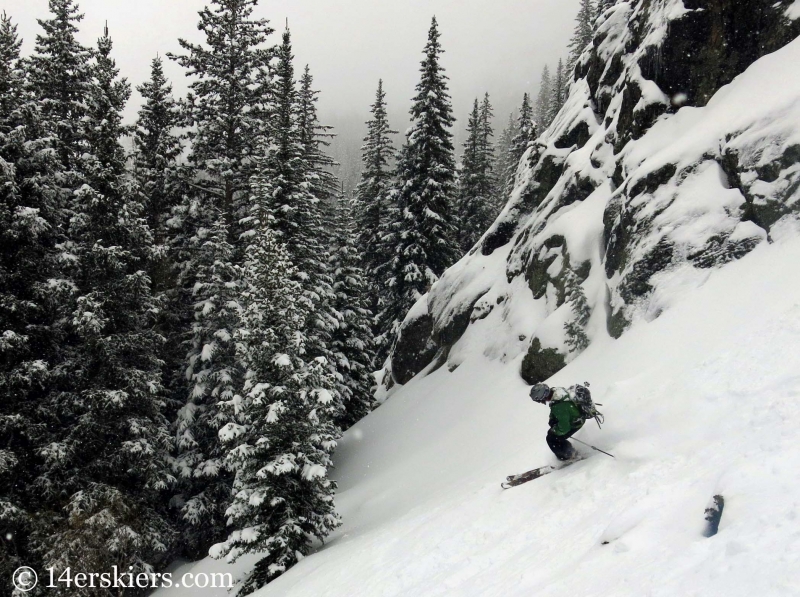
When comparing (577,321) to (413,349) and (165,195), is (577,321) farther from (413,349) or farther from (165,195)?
(165,195)

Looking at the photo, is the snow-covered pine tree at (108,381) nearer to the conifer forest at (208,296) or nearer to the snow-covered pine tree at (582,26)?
the conifer forest at (208,296)

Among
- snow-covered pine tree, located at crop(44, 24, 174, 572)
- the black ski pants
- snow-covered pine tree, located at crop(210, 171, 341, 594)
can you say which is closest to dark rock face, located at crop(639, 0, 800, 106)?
the black ski pants

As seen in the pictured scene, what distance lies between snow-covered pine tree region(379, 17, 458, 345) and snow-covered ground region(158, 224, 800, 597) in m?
14.0

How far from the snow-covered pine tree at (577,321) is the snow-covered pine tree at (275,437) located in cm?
739

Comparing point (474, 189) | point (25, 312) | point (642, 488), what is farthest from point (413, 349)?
point (642, 488)

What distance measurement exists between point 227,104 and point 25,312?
11.1 meters

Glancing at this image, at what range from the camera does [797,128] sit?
1066cm

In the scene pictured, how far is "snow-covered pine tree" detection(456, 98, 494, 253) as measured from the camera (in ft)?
121

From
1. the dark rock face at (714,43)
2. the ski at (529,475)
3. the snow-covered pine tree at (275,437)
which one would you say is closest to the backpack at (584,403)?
the ski at (529,475)

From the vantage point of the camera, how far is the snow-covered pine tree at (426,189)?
1093 inches

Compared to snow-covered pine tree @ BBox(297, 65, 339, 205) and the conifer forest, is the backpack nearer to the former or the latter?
the conifer forest

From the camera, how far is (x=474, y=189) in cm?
3703

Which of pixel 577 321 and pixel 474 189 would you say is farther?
pixel 474 189

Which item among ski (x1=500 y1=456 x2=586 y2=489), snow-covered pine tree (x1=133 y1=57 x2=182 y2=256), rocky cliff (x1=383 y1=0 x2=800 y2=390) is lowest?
ski (x1=500 y1=456 x2=586 y2=489)
